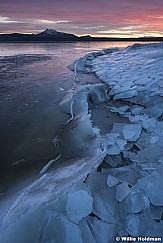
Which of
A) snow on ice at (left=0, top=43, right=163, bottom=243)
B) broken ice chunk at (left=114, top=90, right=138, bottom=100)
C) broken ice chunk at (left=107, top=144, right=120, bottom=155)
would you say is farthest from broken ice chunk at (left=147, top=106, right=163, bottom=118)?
broken ice chunk at (left=107, top=144, right=120, bottom=155)

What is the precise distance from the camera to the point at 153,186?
2363mm

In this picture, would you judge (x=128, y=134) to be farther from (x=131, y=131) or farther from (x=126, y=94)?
(x=126, y=94)

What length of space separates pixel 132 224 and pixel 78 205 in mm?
535

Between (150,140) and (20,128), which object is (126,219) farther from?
(20,128)

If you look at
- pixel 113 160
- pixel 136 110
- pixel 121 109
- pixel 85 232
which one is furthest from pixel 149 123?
pixel 85 232

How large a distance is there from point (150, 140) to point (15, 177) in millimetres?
2066

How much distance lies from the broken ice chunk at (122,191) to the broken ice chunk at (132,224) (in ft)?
0.70

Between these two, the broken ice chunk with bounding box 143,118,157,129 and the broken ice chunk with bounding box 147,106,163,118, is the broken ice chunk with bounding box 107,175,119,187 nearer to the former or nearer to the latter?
the broken ice chunk with bounding box 143,118,157,129

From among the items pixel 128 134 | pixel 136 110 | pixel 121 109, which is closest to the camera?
pixel 128 134

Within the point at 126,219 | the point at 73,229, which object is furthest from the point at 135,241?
the point at 73,229

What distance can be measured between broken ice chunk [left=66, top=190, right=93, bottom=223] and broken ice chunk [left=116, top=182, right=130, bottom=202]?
32 cm

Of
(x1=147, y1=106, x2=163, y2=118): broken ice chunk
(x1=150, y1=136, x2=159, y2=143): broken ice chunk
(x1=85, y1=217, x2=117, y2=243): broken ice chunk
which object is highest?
(x1=147, y1=106, x2=163, y2=118): broken ice chunk

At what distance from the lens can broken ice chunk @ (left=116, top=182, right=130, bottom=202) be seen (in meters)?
2.28

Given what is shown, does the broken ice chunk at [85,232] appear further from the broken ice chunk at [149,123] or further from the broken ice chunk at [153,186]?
the broken ice chunk at [149,123]
